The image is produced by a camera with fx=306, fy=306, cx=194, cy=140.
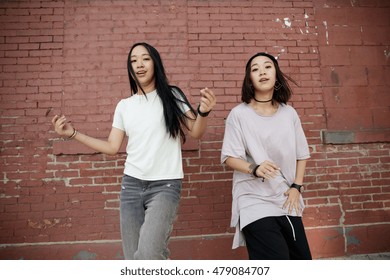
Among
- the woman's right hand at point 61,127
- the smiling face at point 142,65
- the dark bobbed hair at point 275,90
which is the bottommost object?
the woman's right hand at point 61,127

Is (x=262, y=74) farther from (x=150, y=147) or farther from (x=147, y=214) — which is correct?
(x=147, y=214)

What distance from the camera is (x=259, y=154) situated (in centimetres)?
218

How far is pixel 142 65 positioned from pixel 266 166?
1.21m

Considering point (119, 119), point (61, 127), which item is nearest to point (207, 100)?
point (119, 119)

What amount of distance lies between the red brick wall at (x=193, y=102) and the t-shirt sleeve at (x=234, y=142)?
128 cm

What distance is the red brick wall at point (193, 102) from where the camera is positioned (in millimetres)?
3471

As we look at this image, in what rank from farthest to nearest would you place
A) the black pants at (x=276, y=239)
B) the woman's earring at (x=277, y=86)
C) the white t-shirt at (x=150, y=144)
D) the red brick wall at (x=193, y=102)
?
the red brick wall at (x=193, y=102)
the woman's earring at (x=277, y=86)
the white t-shirt at (x=150, y=144)
the black pants at (x=276, y=239)

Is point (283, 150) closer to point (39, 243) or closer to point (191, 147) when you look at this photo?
point (191, 147)

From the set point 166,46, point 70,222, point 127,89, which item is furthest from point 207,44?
point 70,222

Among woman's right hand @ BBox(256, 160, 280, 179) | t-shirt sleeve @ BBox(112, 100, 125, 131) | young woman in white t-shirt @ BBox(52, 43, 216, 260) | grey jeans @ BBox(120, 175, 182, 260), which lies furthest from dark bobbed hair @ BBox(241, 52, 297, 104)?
t-shirt sleeve @ BBox(112, 100, 125, 131)

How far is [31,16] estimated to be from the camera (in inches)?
144

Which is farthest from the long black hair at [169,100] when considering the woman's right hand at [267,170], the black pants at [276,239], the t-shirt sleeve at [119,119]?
the black pants at [276,239]

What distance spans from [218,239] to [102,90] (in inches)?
86.1

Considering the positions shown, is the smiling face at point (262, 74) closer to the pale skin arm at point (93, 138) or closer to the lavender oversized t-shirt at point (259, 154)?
the lavender oversized t-shirt at point (259, 154)
